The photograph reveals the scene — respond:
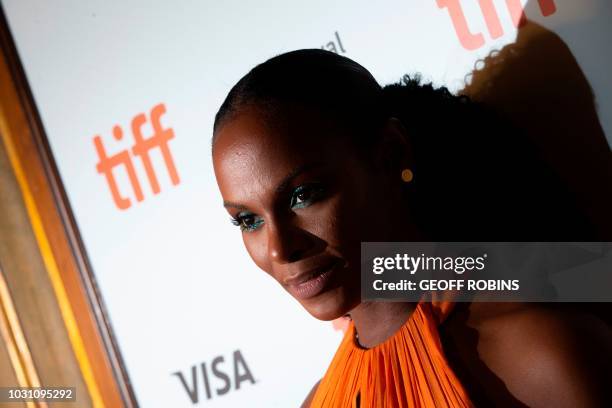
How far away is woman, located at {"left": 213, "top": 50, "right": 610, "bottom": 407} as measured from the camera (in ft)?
2.17

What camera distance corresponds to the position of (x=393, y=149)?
2.44ft

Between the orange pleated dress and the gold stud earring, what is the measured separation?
0.49ft

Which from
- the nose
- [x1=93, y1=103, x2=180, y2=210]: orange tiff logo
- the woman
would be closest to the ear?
the woman

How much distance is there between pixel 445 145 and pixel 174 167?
22.9 inches

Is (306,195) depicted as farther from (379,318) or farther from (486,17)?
(486,17)

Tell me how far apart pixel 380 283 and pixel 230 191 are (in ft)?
0.71

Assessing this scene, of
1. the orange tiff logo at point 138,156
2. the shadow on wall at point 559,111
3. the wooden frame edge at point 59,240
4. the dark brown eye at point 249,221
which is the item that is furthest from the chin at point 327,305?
the wooden frame edge at point 59,240

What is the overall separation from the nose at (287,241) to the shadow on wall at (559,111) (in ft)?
1.23

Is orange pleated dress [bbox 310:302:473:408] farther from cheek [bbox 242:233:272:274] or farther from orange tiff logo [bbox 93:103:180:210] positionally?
orange tiff logo [bbox 93:103:180:210]

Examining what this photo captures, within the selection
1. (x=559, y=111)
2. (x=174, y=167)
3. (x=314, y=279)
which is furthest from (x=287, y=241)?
(x=174, y=167)

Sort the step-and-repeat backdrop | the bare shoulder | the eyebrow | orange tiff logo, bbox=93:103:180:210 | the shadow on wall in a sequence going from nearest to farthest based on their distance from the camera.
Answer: the bare shoulder → the eyebrow → the shadow on wall → the step-and-repeat backdrop → orange tiff logo, bbox=93:103:180:210

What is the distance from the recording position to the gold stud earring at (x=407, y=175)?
0.75 meters

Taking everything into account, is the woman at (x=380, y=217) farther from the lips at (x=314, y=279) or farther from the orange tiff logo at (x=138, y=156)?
the orange tiff logo at (x=138, y=156)

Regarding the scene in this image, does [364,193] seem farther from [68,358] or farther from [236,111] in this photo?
[68,358]
